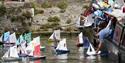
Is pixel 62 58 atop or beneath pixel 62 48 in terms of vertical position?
beneath

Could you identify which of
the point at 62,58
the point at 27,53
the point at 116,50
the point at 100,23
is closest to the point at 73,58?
the point at 62,58

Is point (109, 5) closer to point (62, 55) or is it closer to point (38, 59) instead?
point (62, 55)

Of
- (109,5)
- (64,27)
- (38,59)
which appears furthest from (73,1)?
(38,59)

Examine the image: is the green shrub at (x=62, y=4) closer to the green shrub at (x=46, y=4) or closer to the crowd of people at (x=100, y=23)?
the green shrub at (x=46, y=4)

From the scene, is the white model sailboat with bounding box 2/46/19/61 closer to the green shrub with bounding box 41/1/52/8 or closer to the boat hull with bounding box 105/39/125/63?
the boat hull with bounding box 105/39/125/63

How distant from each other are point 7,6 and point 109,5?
1876 centimetres

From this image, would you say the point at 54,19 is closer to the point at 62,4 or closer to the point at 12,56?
the point at 62,4

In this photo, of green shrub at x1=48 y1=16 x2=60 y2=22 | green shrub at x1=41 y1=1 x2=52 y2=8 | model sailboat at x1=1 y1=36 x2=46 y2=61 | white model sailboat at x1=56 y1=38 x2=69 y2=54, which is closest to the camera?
model sailboat at x1=1 y1=36 x2=46 y2=61

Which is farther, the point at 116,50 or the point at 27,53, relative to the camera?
the point at 27,53

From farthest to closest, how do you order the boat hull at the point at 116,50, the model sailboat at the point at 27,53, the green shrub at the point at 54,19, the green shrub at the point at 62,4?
1. the green shrub at the point at 62,4
2. the green shrub at the point at 54,19
3. the model sailboat at the point at 27,53
4. the boat hull at the point at 116,50

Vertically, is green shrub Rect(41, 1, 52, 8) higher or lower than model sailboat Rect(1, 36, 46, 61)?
higher

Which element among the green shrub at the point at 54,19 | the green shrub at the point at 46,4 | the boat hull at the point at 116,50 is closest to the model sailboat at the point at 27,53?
the boat hull at the point at 116,50

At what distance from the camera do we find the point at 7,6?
172ft

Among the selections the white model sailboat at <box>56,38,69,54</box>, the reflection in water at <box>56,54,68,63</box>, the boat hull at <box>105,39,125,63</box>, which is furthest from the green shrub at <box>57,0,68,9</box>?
the boat hull at <box>105,39,125,63</box>
